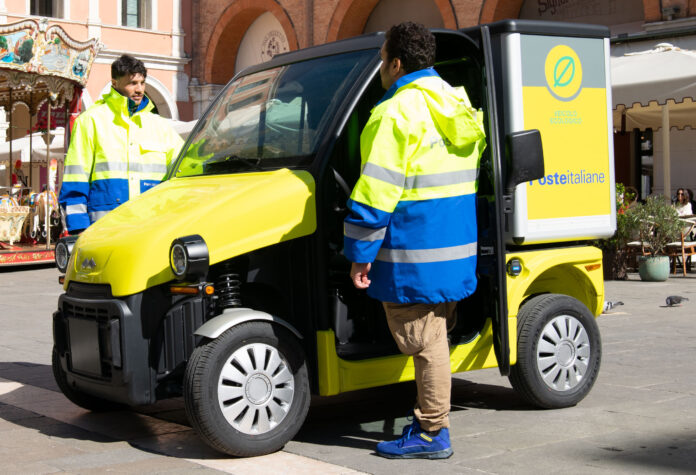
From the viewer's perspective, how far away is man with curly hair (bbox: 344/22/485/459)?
4.23 metres

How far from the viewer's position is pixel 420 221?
432 cm

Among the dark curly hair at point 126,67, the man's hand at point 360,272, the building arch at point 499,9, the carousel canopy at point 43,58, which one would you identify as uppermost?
the building arch at point 499,9

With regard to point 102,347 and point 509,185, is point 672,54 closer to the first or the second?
point 509,185

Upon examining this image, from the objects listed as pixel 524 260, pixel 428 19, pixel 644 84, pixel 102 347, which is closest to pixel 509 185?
pixel 524 260

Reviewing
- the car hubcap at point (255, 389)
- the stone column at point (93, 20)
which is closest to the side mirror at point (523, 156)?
the car hubcap at point (255, 389)

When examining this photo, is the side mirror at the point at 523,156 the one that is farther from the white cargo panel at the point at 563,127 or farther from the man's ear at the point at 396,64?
the man's ear at the point at 396,64

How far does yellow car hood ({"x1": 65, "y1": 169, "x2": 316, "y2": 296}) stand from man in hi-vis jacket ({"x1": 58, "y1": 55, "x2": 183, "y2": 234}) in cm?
121

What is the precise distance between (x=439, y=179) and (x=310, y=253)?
72 cm

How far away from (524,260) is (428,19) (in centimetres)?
2191

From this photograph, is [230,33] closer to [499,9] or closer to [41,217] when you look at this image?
[499,9]

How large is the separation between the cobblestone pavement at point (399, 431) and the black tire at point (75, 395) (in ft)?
0.22

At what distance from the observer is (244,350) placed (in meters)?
4.41

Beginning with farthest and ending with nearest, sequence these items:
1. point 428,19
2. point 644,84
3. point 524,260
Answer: point 428,19
point 644,84
point 524,260

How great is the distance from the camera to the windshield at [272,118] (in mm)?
4926
